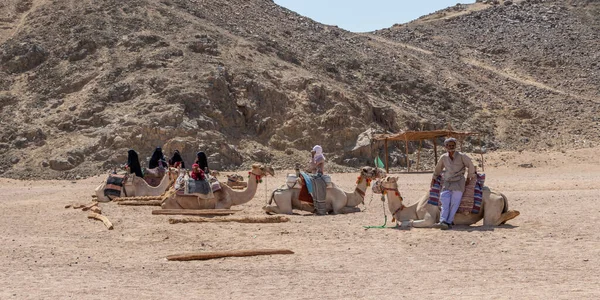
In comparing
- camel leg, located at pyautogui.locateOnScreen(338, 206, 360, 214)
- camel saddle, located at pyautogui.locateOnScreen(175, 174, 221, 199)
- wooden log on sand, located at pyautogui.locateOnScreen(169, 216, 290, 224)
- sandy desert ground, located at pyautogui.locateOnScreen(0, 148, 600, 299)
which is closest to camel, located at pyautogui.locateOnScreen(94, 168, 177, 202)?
sandy desert ground, located at pyautogui.locateOnScreen(0, 148, 600, 299)

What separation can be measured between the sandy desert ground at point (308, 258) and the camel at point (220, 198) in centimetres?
44

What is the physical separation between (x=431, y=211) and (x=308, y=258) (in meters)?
3.28

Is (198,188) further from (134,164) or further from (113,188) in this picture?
(134,164)

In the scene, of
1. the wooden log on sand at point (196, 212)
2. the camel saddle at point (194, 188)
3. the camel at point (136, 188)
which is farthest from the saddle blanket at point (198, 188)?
the camel at point (136, 188)

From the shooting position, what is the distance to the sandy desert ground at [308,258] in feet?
25.2

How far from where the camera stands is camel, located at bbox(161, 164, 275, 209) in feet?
53.1

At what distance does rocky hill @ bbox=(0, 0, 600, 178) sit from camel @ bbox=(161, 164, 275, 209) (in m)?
14.7

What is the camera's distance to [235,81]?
122 feet

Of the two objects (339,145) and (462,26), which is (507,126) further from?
(462,26)

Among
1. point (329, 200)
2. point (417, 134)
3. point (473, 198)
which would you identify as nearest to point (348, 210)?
point (329, 200)

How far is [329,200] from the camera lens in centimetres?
1587

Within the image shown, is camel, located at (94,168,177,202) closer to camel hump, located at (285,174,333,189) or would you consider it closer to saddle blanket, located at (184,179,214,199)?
saddle blanket, located at (184,179,214,199)

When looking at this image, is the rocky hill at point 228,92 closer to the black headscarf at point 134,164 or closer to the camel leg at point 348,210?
the black headscarf at point 134,164

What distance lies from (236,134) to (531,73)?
32308 mm
